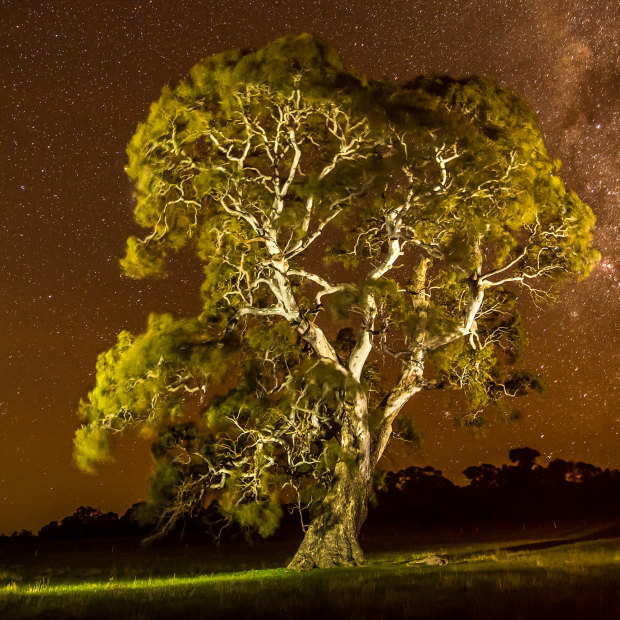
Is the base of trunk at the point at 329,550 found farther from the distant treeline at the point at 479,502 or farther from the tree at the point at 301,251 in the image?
the distant treeline at the point at 479,502

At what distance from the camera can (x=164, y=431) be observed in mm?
20594

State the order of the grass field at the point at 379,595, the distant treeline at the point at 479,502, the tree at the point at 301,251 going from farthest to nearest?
the distant treeline at the point at 479,502 → the tree at the point at 301,251 → the grass field at the point at 379,595

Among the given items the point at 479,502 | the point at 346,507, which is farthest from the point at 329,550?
the point at 479,502

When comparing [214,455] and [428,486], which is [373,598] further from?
[428,486]

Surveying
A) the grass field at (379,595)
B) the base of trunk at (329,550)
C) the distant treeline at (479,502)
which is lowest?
the grass field at (379,595)

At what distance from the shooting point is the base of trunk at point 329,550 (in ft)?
67.6

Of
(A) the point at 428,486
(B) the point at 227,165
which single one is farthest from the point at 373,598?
(A) the point at 428,486

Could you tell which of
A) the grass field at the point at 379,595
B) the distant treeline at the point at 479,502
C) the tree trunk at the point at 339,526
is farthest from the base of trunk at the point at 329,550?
the distant treeline at the point at 479,502

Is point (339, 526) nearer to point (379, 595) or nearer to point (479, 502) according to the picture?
point (379, 595)

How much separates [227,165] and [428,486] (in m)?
45.8

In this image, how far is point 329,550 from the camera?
20672 mm

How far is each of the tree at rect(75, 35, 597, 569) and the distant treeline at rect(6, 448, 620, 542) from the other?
1377 inches

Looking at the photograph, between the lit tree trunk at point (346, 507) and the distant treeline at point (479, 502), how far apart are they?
3477 cm

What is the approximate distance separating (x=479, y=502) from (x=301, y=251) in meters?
48.0
